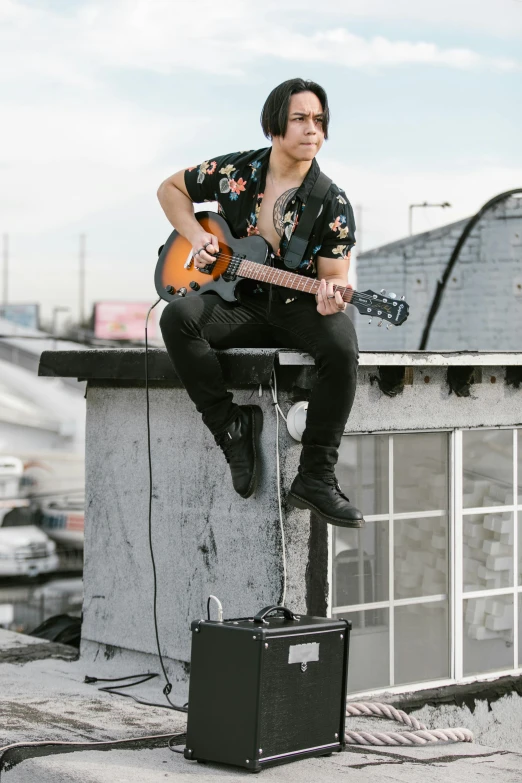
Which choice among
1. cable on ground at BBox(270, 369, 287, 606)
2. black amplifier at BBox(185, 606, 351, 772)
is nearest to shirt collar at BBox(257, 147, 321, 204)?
cable on ground at BBox(270, 369, 287, 606)

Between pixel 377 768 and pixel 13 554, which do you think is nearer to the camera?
pixel 377 768

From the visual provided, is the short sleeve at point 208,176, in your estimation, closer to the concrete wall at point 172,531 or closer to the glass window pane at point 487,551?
the concrete wall at point 172,531

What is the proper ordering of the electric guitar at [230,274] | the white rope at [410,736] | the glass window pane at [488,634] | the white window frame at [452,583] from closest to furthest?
the white rope at [410,736] → the electric guitar at [230,274] → the white window frame at [452,583] → the glass window pane at [488,634]

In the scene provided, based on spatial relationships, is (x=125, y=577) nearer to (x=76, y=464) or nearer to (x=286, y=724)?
(x=286, y=724)

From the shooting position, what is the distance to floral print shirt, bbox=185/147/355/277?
16.1ft

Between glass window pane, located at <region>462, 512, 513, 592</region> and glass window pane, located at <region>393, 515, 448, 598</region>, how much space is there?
0.24 meters

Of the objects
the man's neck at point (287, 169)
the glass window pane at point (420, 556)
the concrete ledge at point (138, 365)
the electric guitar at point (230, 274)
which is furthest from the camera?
the glass window pane at point (420, 556)

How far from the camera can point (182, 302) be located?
4902 mm

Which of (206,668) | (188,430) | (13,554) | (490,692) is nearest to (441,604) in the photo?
(490,692)

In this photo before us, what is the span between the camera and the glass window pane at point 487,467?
625cm

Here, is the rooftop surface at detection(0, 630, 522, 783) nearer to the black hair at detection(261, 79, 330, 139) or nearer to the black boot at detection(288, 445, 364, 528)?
the black boot at detection(288, 445, 364, 528)

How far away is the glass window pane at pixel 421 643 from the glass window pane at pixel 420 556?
0.10 meters

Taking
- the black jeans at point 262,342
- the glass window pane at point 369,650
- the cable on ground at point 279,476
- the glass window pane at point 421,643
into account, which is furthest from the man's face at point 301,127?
the glass window pane at point 421,643

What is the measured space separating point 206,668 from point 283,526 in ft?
3.61
